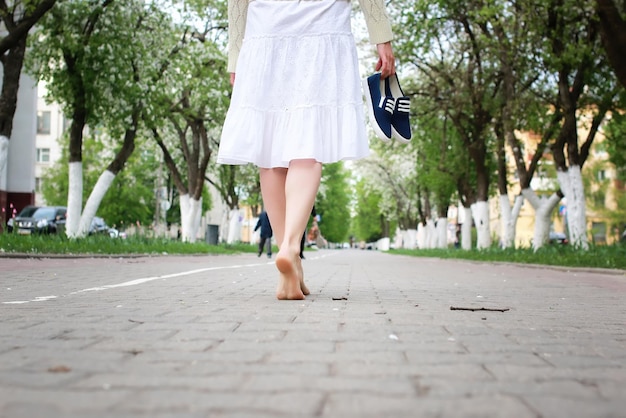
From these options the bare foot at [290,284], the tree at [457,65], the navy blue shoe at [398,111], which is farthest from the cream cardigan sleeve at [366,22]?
the tree at [457,65]

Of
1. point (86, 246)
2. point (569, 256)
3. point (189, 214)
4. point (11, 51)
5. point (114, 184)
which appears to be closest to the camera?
point (569, 256)

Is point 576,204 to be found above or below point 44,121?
below

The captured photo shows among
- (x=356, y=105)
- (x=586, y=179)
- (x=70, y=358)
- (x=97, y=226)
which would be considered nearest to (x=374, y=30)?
(x=356, y=105)

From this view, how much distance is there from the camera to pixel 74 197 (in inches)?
731

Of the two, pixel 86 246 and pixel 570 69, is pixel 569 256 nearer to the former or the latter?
pixel 570 69

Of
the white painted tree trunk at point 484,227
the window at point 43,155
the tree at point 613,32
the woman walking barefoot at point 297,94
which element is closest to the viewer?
the woman walking barefoot at point 297,94

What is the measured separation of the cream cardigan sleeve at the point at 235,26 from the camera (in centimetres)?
540

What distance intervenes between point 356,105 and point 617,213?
51.6 m

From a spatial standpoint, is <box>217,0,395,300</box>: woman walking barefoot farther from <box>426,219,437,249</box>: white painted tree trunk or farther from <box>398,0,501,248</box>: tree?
<box>426,219,437,249</box>: white painted tree trunk

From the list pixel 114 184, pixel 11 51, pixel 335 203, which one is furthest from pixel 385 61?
pixel 335 203

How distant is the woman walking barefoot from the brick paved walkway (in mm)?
1052

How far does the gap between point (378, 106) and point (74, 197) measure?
49.6 ft

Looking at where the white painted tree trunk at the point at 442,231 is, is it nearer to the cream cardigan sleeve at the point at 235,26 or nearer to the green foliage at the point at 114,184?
the green foliage at the point at 114,184

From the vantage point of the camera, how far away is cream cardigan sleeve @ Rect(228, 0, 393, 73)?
5266 millimetres
